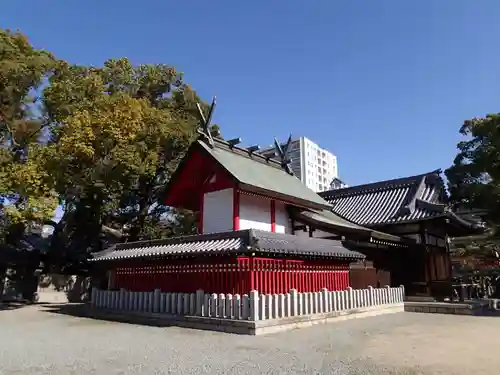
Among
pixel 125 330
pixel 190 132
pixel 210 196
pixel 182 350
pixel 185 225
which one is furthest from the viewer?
pixel 185 225

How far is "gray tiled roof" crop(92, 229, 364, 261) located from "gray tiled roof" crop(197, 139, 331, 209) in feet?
7.93

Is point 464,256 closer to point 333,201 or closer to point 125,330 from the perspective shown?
point 333,201

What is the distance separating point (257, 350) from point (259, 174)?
33.0 ft

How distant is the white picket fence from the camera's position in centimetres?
1038

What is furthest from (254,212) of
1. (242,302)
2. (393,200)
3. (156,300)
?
(393,200)

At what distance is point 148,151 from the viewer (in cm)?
2133

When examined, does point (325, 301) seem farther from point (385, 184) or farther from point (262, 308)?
point (385, 184)

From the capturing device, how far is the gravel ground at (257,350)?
621cm

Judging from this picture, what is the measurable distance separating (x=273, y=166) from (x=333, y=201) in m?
7.41

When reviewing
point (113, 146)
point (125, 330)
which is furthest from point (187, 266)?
point (113, 146)

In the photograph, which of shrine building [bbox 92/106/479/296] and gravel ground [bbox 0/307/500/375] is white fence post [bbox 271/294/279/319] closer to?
gravel ground [bbox 0/307/500/375]

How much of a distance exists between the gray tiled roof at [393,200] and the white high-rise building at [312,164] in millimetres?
92180

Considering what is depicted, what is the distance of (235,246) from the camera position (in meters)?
11.3

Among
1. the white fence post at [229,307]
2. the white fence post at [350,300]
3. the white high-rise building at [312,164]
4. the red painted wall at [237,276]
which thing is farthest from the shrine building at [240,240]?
the white high-rise building at [312,164]
